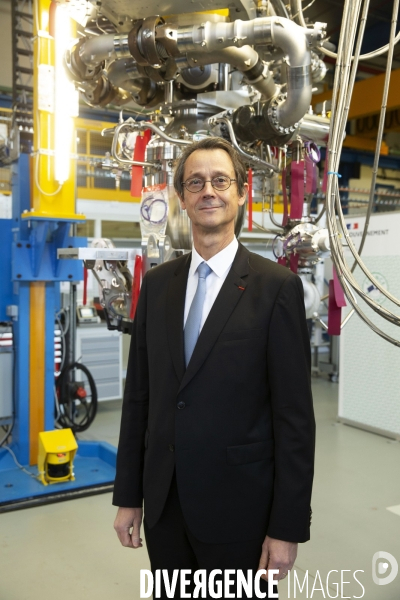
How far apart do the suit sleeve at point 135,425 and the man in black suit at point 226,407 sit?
0.08m

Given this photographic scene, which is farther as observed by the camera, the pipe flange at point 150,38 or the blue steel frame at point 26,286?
the blue steel frame at point 26,286

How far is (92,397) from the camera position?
469cm

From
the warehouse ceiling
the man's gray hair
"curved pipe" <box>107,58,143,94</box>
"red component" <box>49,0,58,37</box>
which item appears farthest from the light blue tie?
the warehouse ceiling

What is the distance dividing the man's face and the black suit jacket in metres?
0.13

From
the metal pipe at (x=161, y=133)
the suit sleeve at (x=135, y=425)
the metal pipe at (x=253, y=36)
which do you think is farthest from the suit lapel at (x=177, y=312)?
the metal pipe at (x=253, y=36)

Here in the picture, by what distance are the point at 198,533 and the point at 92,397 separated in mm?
3470

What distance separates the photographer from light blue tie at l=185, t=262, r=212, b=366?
4.59ft

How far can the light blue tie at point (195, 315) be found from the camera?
1.40 m

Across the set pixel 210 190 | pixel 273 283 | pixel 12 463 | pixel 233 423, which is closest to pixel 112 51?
pixel 210 190

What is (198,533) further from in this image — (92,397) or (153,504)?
(92,397)

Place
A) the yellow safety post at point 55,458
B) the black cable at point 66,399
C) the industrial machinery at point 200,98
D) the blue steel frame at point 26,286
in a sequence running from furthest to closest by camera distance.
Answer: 1. the black cable at point 66,399
2. the blue steel frame at point 26,286
3. the yellow safety post at point 55,458
4. the industrial machinery at point 200,98

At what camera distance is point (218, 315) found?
135cm

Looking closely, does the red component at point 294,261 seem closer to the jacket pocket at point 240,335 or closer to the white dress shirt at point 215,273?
the white dress shirt at point 215,273

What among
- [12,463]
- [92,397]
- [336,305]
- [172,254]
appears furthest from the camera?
[92,397]
